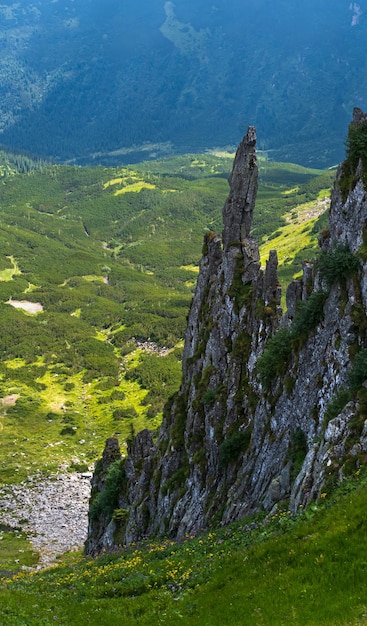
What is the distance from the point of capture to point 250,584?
78.8 ft

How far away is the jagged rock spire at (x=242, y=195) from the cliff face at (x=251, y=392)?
0.41 feet

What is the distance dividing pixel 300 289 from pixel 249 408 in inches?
479

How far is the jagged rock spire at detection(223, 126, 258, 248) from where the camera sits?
231ft

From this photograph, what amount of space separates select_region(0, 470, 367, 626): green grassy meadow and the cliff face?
3.78 m

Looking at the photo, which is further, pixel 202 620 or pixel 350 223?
pixel 350 223

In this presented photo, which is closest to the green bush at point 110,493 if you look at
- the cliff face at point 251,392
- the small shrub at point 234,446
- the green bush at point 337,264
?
the cliff face at point 251,392

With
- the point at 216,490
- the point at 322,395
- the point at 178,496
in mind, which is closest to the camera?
the point at 322,395

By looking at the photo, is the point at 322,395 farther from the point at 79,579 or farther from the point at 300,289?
the point at 79,579

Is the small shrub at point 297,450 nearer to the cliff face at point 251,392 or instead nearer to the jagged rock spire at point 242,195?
the cliff face at point 251,392

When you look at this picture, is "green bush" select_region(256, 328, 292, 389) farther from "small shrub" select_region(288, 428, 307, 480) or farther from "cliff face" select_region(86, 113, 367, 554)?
"small shrub" select_region(288, 428, 307, 480)

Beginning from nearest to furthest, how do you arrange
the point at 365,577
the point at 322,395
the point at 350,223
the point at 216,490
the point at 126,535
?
1. the point at 365,577
2. the point at 322,395
3. the point at 350,223
4. the point at 216,490
5. the point at 126,535

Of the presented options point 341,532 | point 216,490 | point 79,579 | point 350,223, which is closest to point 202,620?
point 341,532

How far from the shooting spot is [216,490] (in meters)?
53.8

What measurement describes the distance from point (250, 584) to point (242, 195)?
5324cm
